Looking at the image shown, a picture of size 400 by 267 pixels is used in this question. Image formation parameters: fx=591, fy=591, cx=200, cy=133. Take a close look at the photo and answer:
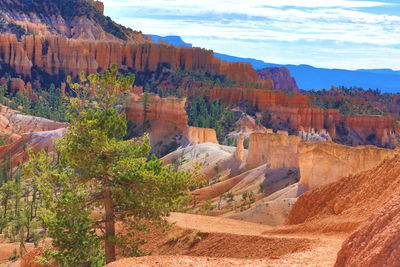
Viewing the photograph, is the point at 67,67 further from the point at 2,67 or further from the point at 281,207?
the point at 281,207

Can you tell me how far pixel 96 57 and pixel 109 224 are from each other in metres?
100

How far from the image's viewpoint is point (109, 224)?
57.9 feet

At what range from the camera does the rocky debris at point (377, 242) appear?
7910 mm

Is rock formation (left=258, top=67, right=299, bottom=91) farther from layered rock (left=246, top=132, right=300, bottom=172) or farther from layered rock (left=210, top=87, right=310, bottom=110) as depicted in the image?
layered rock (left=246, top=132, right=300, bottom=172)

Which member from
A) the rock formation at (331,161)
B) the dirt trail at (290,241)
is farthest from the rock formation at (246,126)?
the dirt trail at (290,241)

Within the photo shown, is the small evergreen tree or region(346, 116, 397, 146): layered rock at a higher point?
the small evergreen tree

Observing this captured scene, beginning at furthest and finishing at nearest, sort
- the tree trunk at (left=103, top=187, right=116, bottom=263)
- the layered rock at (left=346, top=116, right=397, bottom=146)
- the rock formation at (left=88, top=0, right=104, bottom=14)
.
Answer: the rock formation at (left=88, top=0, right=104, bottom=14)
the layered rock at (left=346, top=116, right=397, bottom=146)
the tree trunk at (left=103, top=187, right=116, bottom=263)

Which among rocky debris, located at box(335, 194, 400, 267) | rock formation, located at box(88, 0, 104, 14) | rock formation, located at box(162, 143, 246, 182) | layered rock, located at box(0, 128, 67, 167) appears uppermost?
rock formation, located at box(88, 0, 104, 14)

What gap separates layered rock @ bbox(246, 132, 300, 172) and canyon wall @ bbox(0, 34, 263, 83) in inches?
2828

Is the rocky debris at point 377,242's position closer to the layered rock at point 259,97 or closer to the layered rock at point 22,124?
the layered rock at point 22,124

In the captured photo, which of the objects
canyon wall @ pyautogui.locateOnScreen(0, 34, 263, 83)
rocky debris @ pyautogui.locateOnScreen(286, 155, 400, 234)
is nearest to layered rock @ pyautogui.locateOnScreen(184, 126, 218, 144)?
rocky debris @ pyautogui.locateOnScreen(286, 155, 400, 234)

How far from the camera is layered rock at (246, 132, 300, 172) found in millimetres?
36094

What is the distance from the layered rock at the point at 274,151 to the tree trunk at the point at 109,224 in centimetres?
1822

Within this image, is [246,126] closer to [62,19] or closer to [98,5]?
[62,19]
